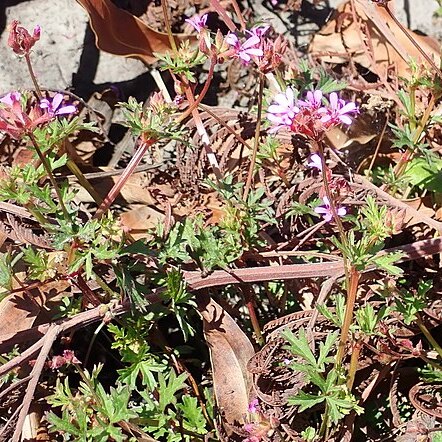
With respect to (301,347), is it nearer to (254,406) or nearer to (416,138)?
(254,406)

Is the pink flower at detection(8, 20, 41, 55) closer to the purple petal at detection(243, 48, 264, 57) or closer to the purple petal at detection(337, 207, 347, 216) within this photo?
the purple petal at detection(243, 48, 264, 57)

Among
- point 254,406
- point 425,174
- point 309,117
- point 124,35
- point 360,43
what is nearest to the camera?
point 309,117

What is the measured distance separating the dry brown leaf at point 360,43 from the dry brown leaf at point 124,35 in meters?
0.71

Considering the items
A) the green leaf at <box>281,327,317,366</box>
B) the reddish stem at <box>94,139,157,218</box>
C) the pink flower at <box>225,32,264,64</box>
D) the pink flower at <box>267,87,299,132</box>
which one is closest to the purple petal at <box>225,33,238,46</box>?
the pink flower at <box>225,32,264,64</box>

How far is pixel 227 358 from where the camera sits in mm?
2338

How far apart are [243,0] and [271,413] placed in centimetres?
198

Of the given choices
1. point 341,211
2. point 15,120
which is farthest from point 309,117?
point 15,120

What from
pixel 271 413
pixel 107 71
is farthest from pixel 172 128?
pixel 107 71

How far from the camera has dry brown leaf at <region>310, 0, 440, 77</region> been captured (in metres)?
3.08

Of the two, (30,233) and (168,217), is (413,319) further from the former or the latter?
(30,233)

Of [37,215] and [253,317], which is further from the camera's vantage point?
[253,317]

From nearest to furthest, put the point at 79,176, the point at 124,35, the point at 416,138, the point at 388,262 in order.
Answer: 1. the point at 388,262
2. the point at 79,176
3. the point at 416,138
4. the point at 124,35

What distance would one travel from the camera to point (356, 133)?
2.87m

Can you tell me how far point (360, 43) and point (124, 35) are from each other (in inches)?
38.6
